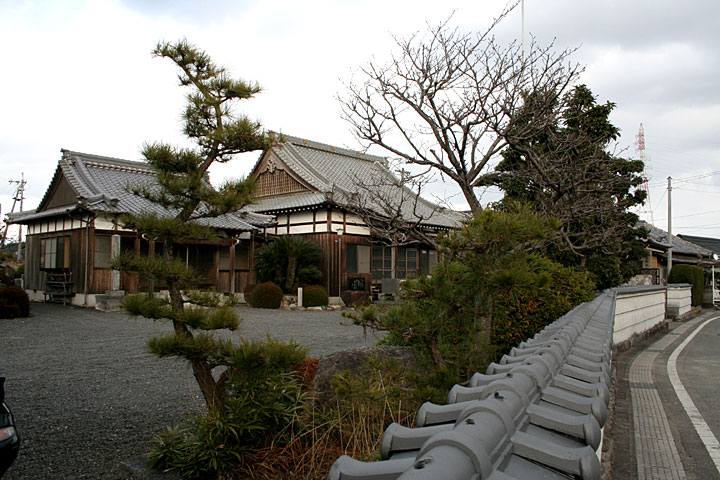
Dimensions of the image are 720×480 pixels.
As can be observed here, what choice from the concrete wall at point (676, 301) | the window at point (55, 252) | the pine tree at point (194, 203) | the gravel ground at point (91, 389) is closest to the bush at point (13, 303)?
the gravel ground at point (91, 389)

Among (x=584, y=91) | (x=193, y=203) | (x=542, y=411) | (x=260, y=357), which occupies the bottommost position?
(x=260, y=357)

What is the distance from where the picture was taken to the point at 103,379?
695 cm

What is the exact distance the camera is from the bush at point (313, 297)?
18016 millimetres

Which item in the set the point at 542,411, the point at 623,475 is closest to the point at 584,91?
the point at 623,475

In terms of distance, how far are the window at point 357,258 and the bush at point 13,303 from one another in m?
10.3

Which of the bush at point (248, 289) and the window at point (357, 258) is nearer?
the bush at point (248, 289)

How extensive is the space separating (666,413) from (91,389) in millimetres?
6689

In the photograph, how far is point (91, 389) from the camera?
6.38m

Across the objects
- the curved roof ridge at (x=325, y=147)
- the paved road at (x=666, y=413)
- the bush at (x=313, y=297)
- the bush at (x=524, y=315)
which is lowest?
the paved road at (x=666, y=413)

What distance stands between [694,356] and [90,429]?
33.7 feet

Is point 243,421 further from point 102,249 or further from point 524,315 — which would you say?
point 102,249

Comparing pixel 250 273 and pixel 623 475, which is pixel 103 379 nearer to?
pixel 623 475

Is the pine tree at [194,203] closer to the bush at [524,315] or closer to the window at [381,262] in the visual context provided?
the bush at [524,315]

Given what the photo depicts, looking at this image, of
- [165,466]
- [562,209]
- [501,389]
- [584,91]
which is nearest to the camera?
[501,389]
